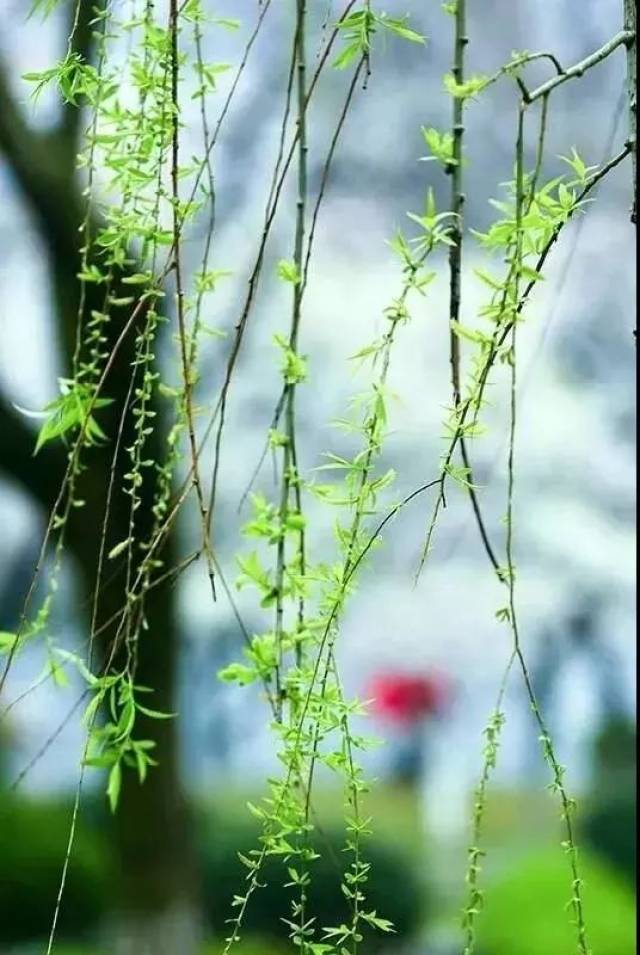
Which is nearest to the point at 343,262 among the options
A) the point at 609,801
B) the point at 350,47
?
the point at 609,801

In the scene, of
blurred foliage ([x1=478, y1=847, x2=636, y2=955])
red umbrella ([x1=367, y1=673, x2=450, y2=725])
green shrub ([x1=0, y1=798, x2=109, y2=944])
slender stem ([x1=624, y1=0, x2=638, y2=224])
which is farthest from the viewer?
red umbrella ([x1=367, y1=673, x2=450, y2=725])

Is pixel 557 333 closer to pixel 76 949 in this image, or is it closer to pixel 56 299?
pixel 56 299

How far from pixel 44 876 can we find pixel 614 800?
1081 mm

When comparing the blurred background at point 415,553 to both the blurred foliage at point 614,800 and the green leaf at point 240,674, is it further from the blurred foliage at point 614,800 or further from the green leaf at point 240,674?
the green leaf at point 240,674

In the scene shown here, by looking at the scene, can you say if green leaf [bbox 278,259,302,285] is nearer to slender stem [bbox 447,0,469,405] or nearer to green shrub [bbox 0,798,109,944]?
slender stem [bbox 447,0,469,405]

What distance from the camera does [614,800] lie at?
2633mm

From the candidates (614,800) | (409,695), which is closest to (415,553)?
(409,695)

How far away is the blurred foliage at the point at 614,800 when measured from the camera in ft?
8.52

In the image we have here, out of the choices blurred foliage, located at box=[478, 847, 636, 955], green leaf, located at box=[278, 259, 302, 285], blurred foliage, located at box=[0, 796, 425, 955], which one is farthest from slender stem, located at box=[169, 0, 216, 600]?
blurred foliage, located at box=[0, 796, 425, 955]

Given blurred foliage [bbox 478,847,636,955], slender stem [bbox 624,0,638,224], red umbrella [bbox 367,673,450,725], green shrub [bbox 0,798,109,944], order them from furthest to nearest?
1. red umbrella [bbox 367,673,450,725]
2. green shrub [bbox 0,798,109,944]
3. blurred foliage [bbox 478,847,636,955]
4. slender stem [bbox 624,0,638,224]

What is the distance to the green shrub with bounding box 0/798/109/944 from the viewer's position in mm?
2541

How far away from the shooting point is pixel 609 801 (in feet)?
8.63

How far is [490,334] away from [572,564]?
2.37 metres

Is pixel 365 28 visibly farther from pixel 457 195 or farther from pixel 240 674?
pixel 240 674
